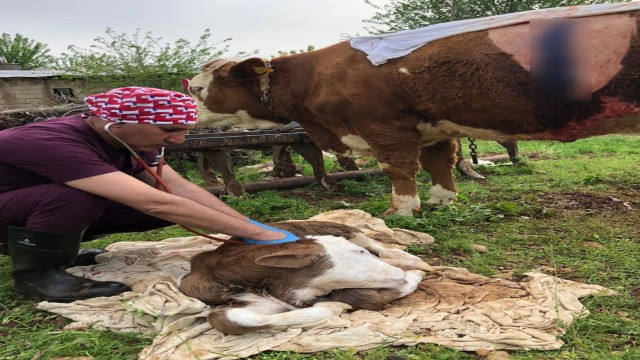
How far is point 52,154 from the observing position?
2.99m

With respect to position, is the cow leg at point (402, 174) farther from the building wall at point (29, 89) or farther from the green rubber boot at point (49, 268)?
the building wall at point (29, 89)

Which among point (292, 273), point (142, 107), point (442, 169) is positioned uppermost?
point (142, 107)

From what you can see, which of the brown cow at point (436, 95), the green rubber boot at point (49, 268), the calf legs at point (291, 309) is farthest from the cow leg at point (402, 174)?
the green rubber boot at point (49, 268)

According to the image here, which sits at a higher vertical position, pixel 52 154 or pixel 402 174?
pixel 52 154

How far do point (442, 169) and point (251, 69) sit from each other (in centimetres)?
243

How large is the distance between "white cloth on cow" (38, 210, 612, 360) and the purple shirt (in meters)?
0.74

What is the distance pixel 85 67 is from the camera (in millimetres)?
12961

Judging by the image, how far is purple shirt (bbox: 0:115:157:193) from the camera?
Result: 9.77ft

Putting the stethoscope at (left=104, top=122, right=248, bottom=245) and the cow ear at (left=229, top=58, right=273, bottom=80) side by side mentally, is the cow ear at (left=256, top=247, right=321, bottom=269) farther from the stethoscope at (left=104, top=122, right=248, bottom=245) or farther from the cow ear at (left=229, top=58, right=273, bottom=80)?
the cow ear at (left=229, top=58, right=273, bottom=80)

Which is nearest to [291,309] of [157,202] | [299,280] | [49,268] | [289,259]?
[299,280]

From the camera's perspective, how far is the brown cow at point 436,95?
14.3 ft

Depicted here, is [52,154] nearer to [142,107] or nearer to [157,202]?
[142,107]

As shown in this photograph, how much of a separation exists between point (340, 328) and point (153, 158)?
1931mm

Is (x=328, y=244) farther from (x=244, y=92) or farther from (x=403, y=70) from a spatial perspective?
(x=244, y=92)
